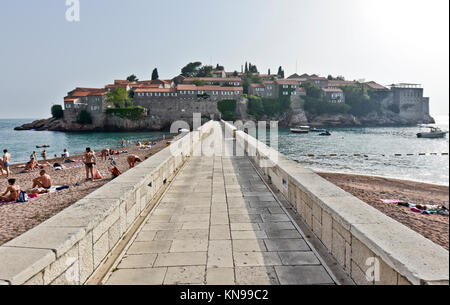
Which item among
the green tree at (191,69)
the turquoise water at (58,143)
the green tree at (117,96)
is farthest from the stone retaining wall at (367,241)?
the green tree at (191,69)

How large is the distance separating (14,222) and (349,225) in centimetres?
928

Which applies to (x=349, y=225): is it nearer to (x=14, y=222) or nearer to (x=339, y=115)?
(x=14, y=222)

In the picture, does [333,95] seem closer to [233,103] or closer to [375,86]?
[375,86]

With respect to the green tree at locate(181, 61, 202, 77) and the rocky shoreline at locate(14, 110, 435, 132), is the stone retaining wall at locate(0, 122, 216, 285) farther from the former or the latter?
the green tree at locate(181, 61, 202, 77)

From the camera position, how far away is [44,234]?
309 centimetres

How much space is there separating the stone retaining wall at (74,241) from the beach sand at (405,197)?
920 cm

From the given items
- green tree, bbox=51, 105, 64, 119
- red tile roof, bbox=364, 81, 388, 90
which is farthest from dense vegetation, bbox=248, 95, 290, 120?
green tree, bbox=51, 105, 64, 119

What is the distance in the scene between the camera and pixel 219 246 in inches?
163

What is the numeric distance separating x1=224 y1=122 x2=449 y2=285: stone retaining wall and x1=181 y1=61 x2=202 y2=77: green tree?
372 feet

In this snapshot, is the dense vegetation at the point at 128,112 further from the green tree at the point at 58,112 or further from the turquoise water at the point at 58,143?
A: the green tree at the point at 58,112

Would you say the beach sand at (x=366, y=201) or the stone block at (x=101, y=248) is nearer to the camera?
the stone block at (x=101, y=248)

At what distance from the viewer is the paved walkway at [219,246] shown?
132 inches

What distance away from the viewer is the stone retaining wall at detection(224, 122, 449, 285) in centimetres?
230
